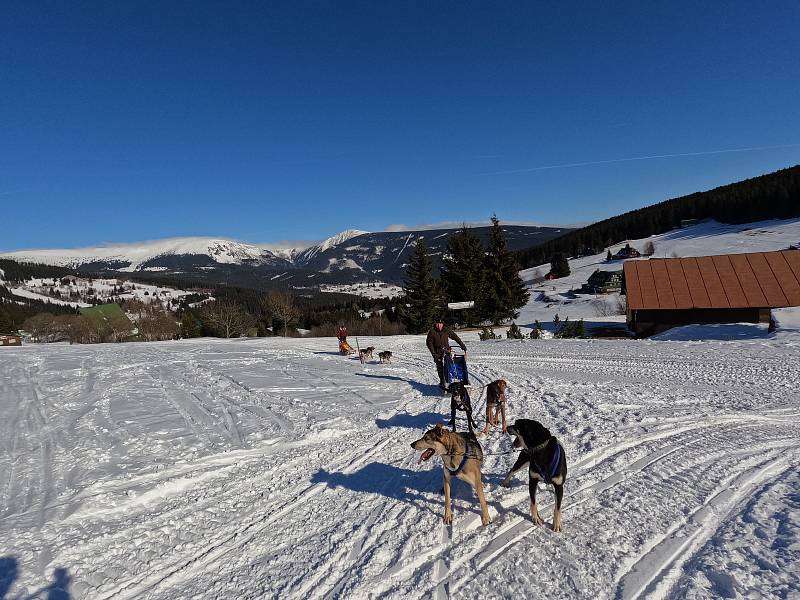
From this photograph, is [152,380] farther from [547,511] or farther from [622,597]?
[622,597]

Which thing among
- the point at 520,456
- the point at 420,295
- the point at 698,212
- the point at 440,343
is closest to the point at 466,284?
the point at 420,295

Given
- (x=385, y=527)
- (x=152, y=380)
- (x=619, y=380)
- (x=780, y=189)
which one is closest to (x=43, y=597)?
(x=385, y=527)

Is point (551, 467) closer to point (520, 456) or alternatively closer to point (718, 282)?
point (520, 456)

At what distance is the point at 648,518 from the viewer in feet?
14.3

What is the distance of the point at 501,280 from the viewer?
124 ft

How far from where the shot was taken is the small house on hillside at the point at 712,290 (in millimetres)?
23656

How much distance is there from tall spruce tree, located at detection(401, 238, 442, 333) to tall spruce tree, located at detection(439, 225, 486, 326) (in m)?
1.98

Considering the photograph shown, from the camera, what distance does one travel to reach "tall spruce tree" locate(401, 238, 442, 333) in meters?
36.1

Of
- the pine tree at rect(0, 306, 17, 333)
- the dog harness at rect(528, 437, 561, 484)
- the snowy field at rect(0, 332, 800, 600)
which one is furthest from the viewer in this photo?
the pine tree at rect(0, 306, 17, 333)

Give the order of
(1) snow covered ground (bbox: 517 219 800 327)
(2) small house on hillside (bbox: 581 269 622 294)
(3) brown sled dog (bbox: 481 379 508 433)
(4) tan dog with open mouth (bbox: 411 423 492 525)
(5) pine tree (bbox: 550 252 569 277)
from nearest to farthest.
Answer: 1. (4) tan dog with open mouth (bbox: 411 423 492 525)
2. (3) brown sled dog (bbox: 481 379 508 433)
3. (1) snow covered ground (bbox: 517 219 800 327)
4. (2) small house on hillside (bbox: 581 269 622 294)
5. (5) pine tree (bbox: 550 252 569 277)

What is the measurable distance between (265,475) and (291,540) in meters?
1.76

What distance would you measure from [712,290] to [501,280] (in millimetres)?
16375

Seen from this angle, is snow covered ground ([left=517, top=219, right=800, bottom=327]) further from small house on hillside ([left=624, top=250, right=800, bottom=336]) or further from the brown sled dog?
A: the brown sled dog

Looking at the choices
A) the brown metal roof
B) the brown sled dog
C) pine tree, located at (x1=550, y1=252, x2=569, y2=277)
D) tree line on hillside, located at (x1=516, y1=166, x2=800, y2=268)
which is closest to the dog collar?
the brown sled dog
